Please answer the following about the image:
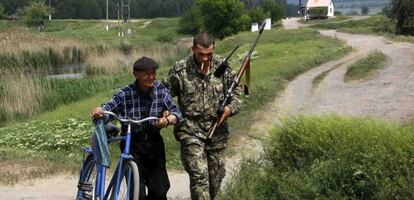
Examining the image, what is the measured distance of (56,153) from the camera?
1066cm

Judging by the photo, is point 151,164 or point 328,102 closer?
point 151,164

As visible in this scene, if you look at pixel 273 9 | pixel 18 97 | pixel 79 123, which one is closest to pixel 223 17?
pixel 273 9

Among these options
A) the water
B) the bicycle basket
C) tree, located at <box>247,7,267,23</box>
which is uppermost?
tree, located at <box>247,7,267,23</box>

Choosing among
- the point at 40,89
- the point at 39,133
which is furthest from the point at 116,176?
the point at 40,89

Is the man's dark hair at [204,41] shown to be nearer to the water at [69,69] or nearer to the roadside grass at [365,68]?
the roadside grass at [365,68]

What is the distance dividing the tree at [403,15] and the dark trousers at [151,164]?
36.7m

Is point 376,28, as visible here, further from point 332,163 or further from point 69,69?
point 332,163

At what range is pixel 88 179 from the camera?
5.75m

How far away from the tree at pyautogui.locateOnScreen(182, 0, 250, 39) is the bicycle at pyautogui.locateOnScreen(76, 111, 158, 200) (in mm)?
60625

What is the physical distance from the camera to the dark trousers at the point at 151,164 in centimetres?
543

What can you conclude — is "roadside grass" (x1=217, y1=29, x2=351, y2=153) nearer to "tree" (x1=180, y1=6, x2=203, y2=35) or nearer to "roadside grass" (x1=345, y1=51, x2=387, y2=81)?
"roadside grass" (x1=345, y1=51, x2=387, y2=81)

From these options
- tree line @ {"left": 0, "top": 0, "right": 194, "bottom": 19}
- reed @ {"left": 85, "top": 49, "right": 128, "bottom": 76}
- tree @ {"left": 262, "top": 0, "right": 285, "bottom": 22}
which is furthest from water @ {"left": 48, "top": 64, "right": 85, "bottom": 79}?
tree line @ {"left": 0, "top": 0, "right": 194, "bottom": 19}

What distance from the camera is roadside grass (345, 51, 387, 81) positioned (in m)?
18.8

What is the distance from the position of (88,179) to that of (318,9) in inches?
3160
